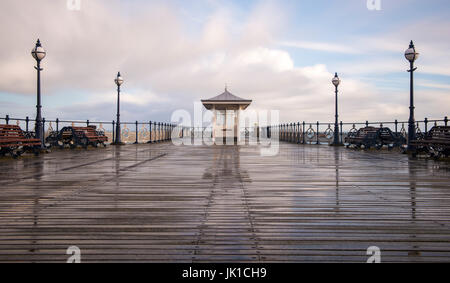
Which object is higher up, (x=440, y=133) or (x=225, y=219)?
(x=440, y=133)

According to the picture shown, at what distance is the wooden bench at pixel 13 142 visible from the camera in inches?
444

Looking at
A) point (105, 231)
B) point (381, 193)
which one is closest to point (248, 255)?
point (105, 231)

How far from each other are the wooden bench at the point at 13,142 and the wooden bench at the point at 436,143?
14108 millimetres

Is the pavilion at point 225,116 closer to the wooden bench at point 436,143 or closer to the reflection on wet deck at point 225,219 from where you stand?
the wooden bench at point 436,143

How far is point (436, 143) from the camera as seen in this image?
11078mm

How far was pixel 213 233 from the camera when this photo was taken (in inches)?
128

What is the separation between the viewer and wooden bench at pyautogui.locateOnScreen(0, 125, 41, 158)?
37.0 ft

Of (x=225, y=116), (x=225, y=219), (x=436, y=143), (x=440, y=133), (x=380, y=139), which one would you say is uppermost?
(x=225, y=116)

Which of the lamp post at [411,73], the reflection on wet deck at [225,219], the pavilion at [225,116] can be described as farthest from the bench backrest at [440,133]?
the pavilion at [225,116]

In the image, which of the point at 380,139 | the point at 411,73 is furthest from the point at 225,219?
the point at 380,139

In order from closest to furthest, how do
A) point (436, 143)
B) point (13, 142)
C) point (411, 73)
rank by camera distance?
1. point (436, 143)
2. point (13, 142)
3. point (411, 73)

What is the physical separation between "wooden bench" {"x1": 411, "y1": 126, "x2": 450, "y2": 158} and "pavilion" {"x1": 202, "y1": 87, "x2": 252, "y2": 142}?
16.0 metres

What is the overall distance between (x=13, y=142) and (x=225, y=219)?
11.0 meters

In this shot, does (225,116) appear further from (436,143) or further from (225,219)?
(225,219)
